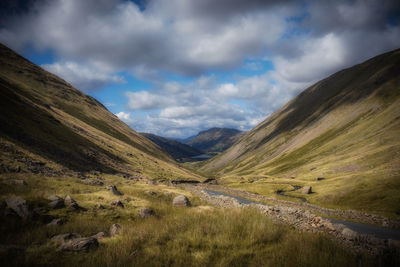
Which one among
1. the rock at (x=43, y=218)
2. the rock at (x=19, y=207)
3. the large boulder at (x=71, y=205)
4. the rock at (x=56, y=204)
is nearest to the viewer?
Result: the rock at (x=19, y=207)

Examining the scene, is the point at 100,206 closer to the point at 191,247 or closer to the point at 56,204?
the point at 56,204

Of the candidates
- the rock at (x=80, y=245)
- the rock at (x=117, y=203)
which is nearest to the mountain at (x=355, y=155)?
the rock at (x=117, y=203)

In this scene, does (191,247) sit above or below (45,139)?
below

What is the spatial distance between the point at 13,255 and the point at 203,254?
20.9 feet

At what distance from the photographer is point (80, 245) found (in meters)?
7.39

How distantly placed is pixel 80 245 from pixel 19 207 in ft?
24.8

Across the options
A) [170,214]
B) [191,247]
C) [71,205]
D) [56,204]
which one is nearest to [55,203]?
[56,204]

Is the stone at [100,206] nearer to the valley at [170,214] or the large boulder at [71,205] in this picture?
the valley at [170,214]

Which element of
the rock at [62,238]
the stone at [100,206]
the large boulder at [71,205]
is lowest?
the stone at [100,206]

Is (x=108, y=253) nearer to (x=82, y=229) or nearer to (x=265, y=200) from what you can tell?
(x=82, y=229)

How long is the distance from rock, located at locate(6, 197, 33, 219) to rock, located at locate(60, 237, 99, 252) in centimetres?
609

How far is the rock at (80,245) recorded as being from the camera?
728 centimetres

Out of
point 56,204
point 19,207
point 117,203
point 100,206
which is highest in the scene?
point 19,207

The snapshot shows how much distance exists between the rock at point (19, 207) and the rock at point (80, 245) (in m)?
6.09
